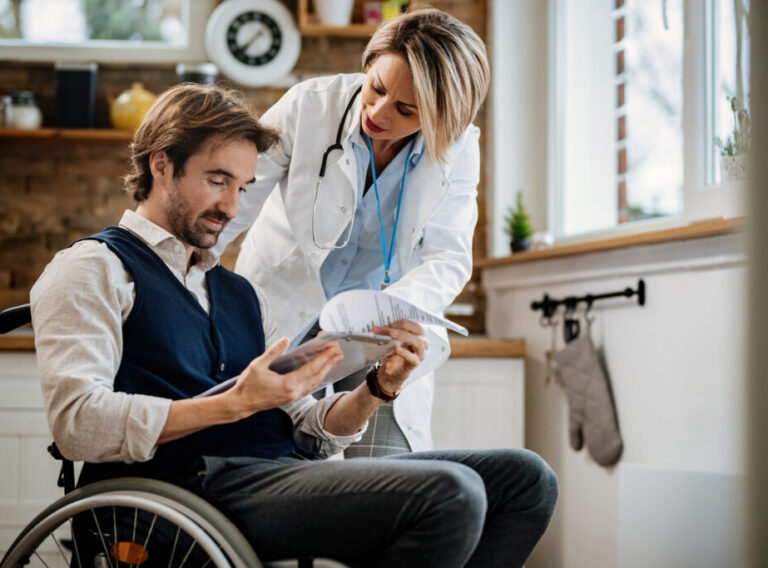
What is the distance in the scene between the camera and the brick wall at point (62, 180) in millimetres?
3395

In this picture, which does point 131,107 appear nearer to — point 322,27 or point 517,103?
point 322,27

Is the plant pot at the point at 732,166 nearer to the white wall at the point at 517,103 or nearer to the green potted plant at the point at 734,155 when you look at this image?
the green potted plant at the point at 734,155

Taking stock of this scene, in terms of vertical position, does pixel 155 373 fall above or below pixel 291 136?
below

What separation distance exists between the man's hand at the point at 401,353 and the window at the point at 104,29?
242 centimetres

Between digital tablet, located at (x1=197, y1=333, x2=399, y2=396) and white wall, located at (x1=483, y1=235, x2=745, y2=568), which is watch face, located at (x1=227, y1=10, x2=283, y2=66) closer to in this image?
white wall, located at (x1=483, y1=235, x2=745, y2=568)

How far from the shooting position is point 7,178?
11.1 feet

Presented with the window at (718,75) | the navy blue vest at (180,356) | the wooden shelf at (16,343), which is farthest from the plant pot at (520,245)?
the navy blue vest at (180,356)

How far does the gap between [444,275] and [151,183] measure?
2.03 ft

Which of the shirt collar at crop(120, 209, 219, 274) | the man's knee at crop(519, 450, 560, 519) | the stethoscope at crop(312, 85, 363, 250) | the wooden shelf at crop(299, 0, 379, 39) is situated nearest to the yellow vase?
the wooden shelf at crop(299, 0, 379, 39)

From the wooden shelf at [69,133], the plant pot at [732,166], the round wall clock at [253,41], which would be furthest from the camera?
the round wall clock at [253,41]

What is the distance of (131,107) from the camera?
3258 millimetres

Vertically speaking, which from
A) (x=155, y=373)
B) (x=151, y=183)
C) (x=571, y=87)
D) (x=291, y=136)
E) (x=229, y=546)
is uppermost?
(x=571, y=87)

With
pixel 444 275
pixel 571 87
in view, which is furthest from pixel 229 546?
pixel 571 87

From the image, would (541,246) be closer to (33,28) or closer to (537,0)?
(537,0)
